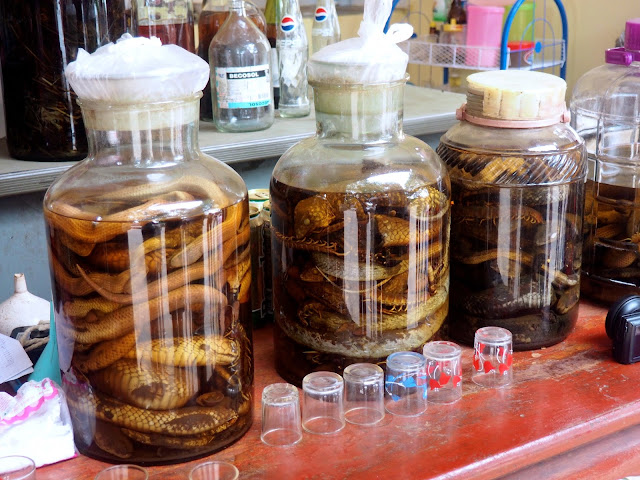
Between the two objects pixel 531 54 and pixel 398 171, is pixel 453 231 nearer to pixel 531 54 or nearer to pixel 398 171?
pixel 398 171

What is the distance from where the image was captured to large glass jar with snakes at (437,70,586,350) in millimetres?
871

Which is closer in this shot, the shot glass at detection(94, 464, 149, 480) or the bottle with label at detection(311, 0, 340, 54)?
the shot glass at detection(94, 464, 149, 480)

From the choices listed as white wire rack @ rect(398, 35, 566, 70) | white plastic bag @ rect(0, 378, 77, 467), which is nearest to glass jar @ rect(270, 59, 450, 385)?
white plastic bag @ rect(0, 378, 77, 467)

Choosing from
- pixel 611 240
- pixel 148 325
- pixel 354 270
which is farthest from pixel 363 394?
pixel 611 240

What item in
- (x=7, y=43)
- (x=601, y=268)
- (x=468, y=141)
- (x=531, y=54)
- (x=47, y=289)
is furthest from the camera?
(x=531, y=54)

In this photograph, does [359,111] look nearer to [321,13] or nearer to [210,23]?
[210,23]

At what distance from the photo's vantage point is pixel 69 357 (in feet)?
2.34

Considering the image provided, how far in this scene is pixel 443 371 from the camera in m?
0.82

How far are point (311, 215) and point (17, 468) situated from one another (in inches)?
13.7

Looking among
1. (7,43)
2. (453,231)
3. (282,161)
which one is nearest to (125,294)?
(282,161)

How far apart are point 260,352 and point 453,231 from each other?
10.7 inches

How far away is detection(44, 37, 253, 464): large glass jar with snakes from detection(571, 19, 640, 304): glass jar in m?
0.54

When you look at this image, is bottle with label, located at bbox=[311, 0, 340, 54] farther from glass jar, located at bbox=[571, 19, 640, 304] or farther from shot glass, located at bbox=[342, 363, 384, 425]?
shot glass, located at bbox=[342, 363, 384, 425]

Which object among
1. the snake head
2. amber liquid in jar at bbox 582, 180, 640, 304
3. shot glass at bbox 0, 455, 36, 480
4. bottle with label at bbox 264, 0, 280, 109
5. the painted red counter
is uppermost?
bottle with label at bbox 264, 0, 280, 109
